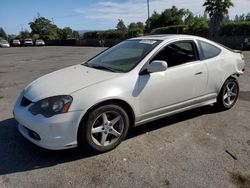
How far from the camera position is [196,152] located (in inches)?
144

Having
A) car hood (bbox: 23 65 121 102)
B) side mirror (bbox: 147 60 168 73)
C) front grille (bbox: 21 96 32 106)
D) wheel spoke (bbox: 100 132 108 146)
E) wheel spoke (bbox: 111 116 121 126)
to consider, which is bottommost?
wheel spoke (bbox: 100 132 108 146)

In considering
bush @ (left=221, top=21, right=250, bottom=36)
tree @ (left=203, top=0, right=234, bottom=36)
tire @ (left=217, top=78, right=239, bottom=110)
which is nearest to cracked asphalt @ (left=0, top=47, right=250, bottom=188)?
tire @ (left=217, top=78, right=239, bottom=110)

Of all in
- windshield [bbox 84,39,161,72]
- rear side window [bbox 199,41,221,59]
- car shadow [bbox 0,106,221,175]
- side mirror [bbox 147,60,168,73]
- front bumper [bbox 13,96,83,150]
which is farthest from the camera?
rear side window [bbox 199,41,221,59]

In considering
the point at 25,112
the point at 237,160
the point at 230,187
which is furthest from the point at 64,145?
the point at 237,160

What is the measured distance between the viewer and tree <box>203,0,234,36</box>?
2853 cm

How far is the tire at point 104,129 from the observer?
11.3ft

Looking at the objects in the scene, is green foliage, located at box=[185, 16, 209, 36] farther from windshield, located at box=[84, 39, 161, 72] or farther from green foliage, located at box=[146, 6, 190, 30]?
windshield, located at box=[84, 39, 161, 72]

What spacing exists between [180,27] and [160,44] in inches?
1203

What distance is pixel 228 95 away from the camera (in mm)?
5223

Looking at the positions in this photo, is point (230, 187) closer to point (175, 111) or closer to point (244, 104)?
point (175, 111)

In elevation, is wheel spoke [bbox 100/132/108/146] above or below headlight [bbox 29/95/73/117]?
below

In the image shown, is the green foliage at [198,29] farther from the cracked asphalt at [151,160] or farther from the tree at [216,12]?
the cracked asphalt at [151,160]

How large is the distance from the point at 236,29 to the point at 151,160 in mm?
26316

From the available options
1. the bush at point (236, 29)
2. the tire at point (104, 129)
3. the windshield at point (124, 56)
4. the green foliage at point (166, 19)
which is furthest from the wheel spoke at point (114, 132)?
the green foliage at point (166, 19)
